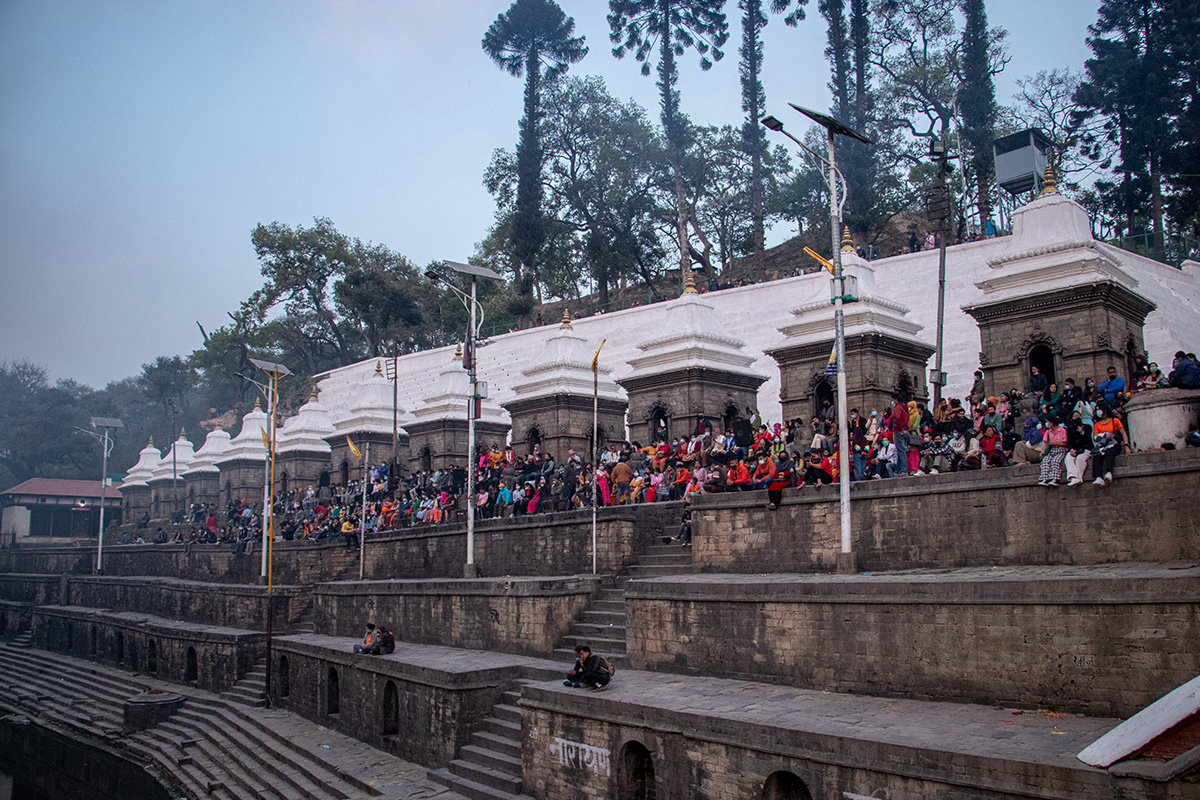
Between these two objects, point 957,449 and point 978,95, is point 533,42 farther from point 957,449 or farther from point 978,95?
point 957,449

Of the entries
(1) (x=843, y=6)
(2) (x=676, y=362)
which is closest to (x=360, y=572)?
(2) (x=676, y=362)

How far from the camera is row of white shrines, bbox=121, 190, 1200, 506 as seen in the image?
663 inches

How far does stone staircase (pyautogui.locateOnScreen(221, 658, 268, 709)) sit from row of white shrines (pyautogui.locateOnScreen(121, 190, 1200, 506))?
312 inches

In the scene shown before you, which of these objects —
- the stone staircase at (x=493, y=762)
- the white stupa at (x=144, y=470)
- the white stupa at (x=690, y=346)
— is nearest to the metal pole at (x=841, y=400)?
the stone staircase at (x=493, y=762)

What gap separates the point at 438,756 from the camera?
14.1 m

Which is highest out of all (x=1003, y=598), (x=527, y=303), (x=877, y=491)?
(x=527, y=303)

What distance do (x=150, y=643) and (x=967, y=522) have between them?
25396 mm

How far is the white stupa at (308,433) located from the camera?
34844mm

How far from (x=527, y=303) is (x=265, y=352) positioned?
23.2 m

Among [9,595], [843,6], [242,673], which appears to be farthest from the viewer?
[9,595]

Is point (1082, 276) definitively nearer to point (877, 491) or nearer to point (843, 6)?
point (877, 491)

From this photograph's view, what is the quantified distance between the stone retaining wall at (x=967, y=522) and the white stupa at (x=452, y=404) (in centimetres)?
1479

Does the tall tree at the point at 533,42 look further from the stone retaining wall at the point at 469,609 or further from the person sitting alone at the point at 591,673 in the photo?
the person sitting alone at the point at 591,673

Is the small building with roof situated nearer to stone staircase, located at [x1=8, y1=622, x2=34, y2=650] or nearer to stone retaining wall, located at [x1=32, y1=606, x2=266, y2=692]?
stone staircase, located at [x1=8, y1=622, x2=34, y2=650]
